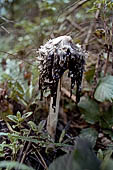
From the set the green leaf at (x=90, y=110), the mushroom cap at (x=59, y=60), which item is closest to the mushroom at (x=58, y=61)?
the mushroom cap at (x=59, y=60)

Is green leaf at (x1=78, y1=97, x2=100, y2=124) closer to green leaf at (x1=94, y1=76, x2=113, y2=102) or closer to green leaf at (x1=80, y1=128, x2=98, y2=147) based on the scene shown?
green leaf at (x1=80, y1=128, x2=98, y2=147)

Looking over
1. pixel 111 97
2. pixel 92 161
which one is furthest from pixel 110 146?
pixel 92 161

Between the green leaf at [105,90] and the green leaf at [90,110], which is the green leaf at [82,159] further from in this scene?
the green leaf at [90,110]

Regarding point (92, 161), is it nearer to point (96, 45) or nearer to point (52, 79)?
point (52, 79)

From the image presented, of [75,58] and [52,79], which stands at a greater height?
[75,58]

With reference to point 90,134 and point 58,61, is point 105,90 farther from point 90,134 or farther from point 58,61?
point 58,61
